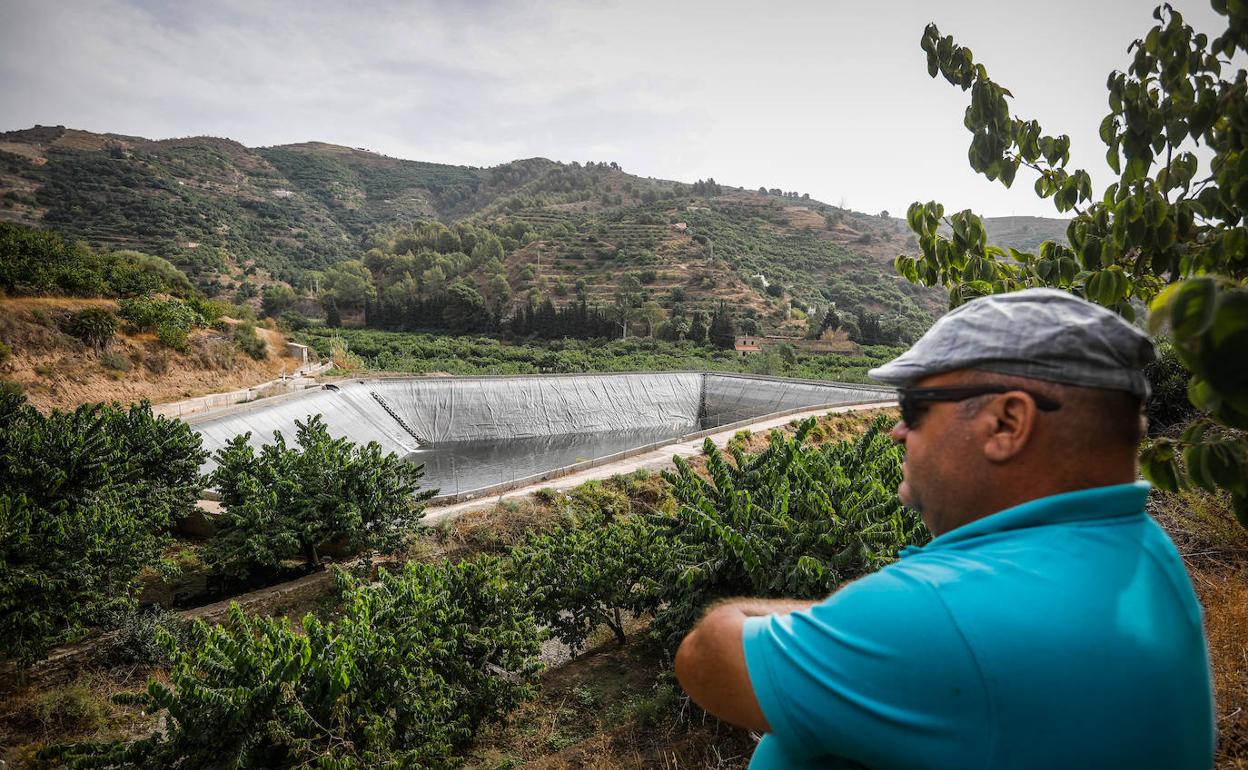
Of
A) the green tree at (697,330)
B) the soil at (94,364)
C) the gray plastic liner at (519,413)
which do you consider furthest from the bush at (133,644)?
the green tree at (697,330)

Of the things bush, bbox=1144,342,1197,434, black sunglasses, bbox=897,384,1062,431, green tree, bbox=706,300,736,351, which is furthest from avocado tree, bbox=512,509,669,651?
green tree, bbox=706,300,736,351

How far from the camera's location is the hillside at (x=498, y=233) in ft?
221

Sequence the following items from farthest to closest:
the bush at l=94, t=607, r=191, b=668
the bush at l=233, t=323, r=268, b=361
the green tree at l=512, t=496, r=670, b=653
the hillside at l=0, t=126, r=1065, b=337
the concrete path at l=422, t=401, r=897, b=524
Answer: the hillside at l=0, t=126, r=1065, b=337 < the bush at l=233, t=323, r=268, b=361 < the concrete path at l=422, t=401, r=897, b=524 < the bush at l=94, t=607, r=191, b=668 < the green tree at l=512, t=496, r=670, b=653

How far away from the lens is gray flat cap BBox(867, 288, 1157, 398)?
1.15m

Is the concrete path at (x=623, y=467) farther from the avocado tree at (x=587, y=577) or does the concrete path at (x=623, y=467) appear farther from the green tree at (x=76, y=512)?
the green tree at (x=76, y=512)

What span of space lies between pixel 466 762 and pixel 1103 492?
815 cm

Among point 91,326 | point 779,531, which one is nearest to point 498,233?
point 91,326

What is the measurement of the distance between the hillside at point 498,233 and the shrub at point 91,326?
137 feet

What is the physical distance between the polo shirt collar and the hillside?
60.9 metres

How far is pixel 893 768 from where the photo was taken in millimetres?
1082

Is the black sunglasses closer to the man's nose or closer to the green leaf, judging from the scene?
the man's nose

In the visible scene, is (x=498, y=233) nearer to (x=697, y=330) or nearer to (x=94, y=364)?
A: (x=697, y=330)

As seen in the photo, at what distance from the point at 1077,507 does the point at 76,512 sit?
13095mm

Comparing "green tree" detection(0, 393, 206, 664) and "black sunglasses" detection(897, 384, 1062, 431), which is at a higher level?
"black sunglasses" detection(897, 384, 1062, 431)
